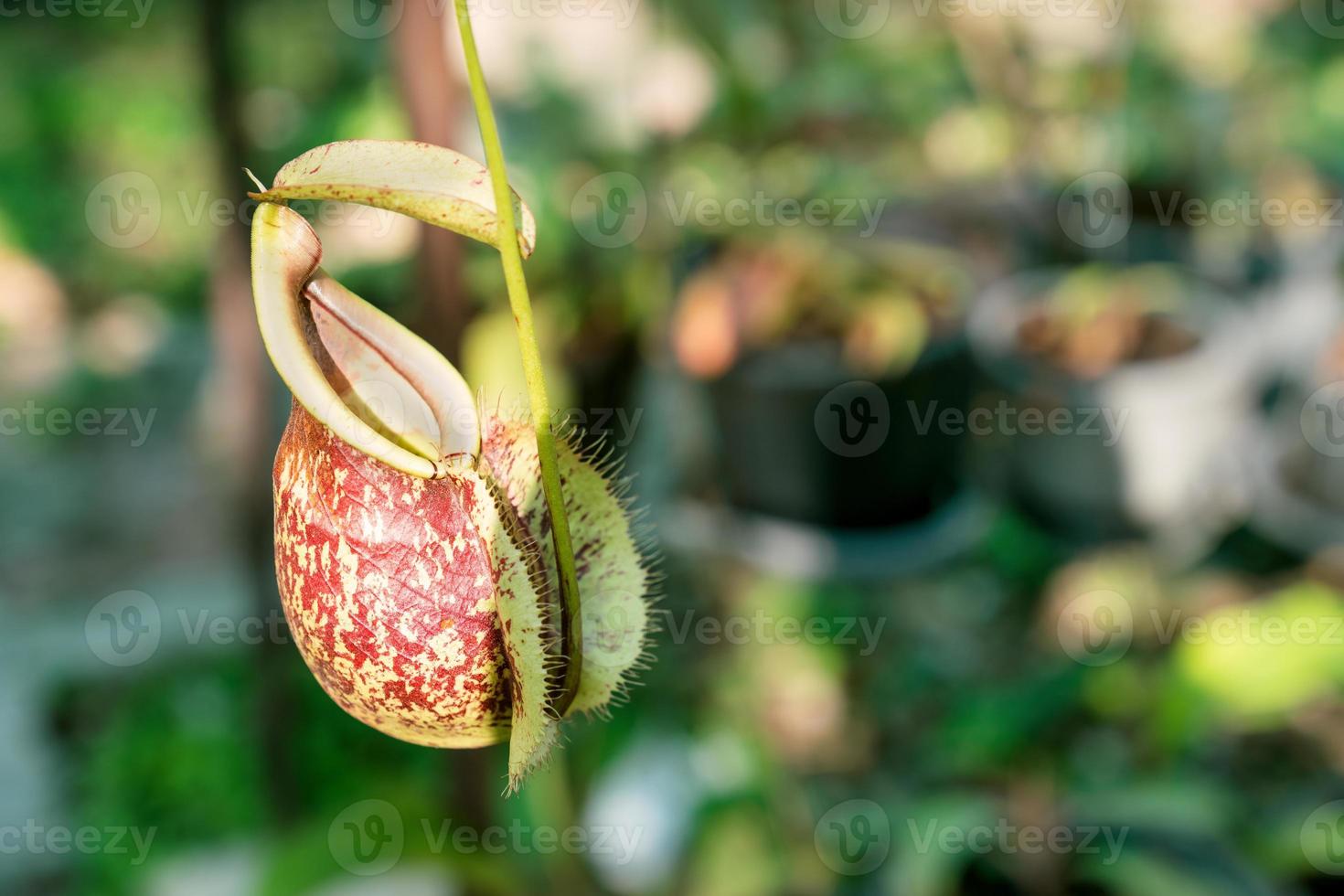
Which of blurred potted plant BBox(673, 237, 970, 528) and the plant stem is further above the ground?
the plant stem

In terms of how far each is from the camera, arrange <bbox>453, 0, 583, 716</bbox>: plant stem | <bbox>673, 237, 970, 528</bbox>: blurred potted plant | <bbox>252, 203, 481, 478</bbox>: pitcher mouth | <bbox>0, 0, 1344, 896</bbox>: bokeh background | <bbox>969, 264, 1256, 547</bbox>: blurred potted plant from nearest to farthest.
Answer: <bbox>453, 0, 583, 716</bbox>: plant stem
<bbox>252, 203, 481, 478</bbox>: pitcher mouth
<bbox>0, 0, 1344, 896</bbox>: bokeh background
<bbox>673, 237, 970, 528</bbox>: blurred potted plant
<bbox>969, 264, 1256, 547</bbox>: blurred potted plant

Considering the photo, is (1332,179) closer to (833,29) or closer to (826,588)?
(833,29)

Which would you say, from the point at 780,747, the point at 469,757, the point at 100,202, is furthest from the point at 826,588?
the point at 100,202

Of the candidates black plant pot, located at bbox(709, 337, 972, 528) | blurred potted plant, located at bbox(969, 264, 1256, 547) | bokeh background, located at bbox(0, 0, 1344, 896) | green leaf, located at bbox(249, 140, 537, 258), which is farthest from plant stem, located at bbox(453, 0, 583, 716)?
blurred potted plant, located at bbox(969, 264, 1256, 547)

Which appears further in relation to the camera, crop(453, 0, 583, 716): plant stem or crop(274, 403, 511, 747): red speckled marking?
crop(274, 403, 511, 747): red speckled marking

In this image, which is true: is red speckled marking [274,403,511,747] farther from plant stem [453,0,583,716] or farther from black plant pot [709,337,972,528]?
black plant pot [709,337,972,528]

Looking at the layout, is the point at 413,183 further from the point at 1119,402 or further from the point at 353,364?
the point at 1119,402

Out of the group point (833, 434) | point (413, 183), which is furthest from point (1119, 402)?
point (413, 183)

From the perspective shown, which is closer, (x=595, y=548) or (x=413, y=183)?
(x=413, y=183)
